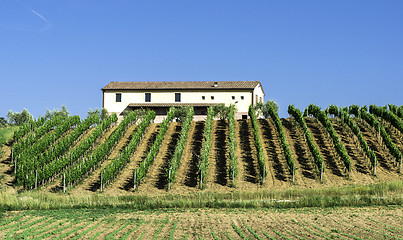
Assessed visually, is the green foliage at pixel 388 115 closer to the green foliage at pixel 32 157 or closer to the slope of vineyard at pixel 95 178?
the slope of vineyard at pixel 95 178

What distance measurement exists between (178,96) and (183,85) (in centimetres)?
235

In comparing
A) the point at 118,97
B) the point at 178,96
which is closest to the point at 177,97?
the point at 178,96

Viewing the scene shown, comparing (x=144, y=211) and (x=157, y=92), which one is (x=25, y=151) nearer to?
(x=144, y=211)

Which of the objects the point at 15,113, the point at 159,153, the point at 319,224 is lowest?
the point at 319,224

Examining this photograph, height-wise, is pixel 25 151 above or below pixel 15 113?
below

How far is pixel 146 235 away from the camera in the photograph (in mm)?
19750

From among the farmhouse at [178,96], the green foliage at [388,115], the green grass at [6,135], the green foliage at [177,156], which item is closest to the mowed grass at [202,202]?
the green foliage at [177,156]

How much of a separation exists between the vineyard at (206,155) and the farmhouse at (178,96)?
11.0 m

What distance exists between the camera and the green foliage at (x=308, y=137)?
1602 inches

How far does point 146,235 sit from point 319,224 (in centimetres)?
831

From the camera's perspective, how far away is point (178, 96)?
68688 mm

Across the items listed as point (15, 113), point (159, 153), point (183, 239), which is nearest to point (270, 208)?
point (183, 239)

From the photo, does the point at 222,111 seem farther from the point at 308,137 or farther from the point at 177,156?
the point at 177,156

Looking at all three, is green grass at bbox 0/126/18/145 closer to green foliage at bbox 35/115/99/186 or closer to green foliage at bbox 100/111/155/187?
green foliage at bbox 35/115/99/186
